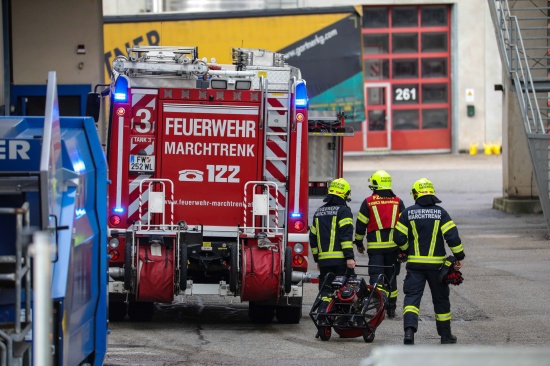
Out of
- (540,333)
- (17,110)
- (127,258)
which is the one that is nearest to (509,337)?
(540,333)

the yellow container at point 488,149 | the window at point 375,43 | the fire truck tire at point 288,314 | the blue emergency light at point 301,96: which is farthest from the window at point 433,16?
the fire truck tire at point 288,314

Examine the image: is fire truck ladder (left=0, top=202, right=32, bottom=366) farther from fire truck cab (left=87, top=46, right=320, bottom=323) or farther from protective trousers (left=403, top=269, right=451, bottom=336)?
fire truck cab (left=87, top=46, right=320, bottom=323)

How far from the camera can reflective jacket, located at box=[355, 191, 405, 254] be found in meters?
13.0

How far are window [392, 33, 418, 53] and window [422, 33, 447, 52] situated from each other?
14.6 inches

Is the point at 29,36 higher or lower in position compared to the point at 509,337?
higher

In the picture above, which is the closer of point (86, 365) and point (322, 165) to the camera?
point (86, 365)

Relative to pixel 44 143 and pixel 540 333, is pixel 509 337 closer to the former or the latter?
pixel 540 333

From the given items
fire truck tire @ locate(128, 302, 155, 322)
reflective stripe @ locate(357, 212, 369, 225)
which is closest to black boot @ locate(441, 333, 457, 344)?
reflective stripe @ locate(357, 212, 369, 225)

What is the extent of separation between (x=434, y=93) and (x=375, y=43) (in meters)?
3.05

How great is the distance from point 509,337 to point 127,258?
402 centimetres

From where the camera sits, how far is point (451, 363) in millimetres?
3979

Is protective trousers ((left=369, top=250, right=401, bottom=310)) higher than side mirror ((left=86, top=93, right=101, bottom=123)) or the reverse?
the reverse

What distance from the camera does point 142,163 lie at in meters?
12.4

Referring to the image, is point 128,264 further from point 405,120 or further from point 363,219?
point 405,120
